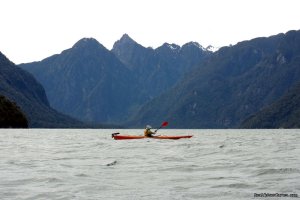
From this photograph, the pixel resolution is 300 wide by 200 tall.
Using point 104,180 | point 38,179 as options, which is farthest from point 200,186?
point 38,179

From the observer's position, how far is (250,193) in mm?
16828

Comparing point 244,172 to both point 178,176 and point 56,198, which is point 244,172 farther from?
point 56,198

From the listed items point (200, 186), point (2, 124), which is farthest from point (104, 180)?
point (2, 124)

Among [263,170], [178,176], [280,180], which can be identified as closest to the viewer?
[280,180]

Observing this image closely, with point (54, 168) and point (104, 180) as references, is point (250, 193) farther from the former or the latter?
point (54, 168)

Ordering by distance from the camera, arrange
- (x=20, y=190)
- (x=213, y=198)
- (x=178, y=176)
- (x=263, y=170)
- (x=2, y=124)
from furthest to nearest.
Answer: (x=2, y=124) → (x=263, y=170) → (x=178, y=176) → (x=20, y=190) → (x=213, y=198)

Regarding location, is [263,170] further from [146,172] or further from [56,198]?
[56,198]

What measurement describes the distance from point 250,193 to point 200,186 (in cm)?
257

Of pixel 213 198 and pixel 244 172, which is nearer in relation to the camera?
pixel 213 198

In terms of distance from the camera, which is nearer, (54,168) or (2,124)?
(54,168)

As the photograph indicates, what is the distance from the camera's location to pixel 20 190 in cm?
1798

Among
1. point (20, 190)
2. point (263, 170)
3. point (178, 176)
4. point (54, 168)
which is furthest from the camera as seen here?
point (54, 168)

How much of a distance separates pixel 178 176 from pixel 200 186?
347 centimetres

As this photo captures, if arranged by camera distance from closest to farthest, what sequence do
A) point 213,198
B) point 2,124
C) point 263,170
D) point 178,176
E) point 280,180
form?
point 213,198
point 280,180
point 178,176
point 263,170
point 2,124
